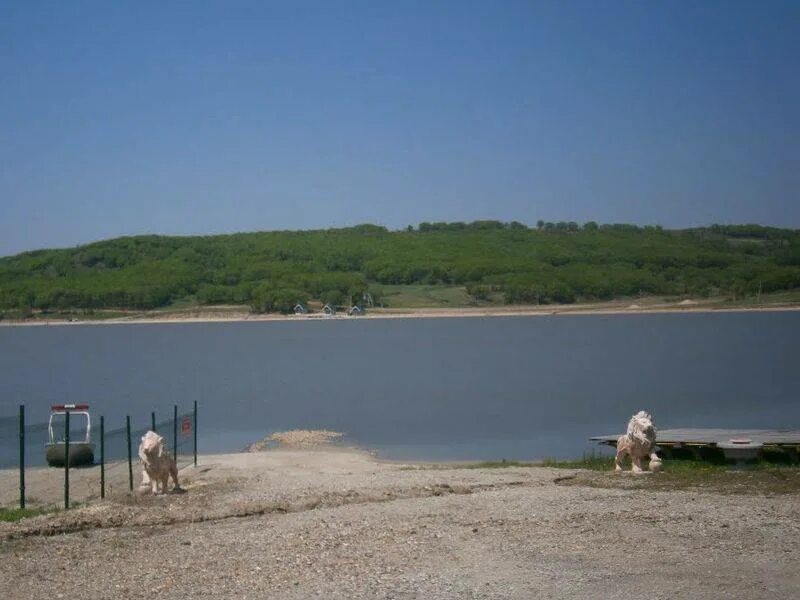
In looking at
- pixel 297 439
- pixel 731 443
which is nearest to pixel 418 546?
pixel 731 443

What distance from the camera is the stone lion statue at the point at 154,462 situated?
43.8 feet

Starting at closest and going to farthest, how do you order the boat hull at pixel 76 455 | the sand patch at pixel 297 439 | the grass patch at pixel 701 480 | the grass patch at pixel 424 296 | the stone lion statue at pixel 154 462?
the grass patch at pixel 701 480, the stone lion statue at pixel 154 462, the boat hull at pixel 76 455, the sand patch at pixel 297 439, the grass patch at pixel 424 296

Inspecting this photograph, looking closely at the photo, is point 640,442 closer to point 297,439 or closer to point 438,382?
point 297,439

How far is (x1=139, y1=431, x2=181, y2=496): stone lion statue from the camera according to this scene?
13.4 metres

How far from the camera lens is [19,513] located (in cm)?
1243

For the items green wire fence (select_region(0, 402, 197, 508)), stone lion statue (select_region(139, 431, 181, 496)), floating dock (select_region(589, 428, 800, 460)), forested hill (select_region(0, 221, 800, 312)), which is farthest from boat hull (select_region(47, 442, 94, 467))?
forested hill (select_region(0, 221, 800, 312))

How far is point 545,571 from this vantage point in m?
8.56

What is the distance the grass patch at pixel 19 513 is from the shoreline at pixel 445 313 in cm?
12057

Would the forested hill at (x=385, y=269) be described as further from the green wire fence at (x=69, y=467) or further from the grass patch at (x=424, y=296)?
the green wire fence at (x=69, y=467)

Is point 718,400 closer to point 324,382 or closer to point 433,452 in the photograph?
point 433,452

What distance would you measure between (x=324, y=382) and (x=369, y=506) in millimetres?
41713

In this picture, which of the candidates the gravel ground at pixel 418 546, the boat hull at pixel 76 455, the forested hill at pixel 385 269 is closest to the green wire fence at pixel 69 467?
the boat hull at pixel 76 455

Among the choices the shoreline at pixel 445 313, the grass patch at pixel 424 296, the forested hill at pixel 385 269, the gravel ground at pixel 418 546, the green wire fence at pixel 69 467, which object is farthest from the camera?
the forested hill at pixel 385 269

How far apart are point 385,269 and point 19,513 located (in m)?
140
